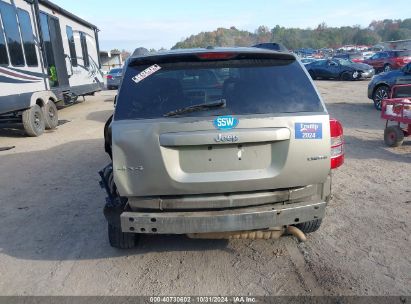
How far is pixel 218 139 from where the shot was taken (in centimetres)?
267

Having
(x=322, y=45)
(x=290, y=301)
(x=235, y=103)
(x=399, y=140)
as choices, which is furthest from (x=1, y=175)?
(x=322, y=45)

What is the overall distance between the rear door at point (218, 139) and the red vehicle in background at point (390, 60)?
26.4 m

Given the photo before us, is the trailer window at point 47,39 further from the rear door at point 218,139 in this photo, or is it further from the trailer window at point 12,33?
the rear door at point 218,139

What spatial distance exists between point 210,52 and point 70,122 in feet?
33.3

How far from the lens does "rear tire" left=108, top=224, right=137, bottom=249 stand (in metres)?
3.36

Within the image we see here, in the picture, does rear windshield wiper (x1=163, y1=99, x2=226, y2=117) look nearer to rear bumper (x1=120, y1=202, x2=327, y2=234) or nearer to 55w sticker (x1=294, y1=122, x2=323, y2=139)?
55w sticker (x1=294, y1=122, x2=323, y2=139)

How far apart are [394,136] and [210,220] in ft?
18.4

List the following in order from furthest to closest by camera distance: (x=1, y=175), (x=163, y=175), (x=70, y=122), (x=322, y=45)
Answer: (x=322, y=45) → (x=70, y=122) → (x=1, y=175) → (x=163, y=175)

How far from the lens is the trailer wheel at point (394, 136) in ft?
22.5

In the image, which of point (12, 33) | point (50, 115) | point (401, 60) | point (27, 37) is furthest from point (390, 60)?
point (12, 33)

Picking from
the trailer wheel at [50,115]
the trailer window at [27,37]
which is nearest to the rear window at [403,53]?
the trailer wheel at [50,115]

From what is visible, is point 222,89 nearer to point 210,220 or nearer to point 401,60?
point 210,220

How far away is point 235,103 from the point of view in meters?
2.84

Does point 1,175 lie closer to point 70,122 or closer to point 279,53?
point 279,53
